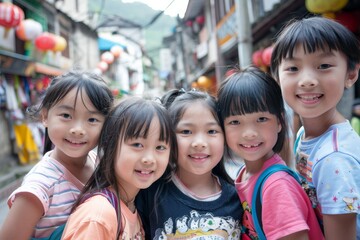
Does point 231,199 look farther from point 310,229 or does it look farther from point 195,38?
point 195,38

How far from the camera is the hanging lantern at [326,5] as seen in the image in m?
5.15

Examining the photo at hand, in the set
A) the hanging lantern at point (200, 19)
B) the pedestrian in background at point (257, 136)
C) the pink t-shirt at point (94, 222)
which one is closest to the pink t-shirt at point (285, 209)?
the pedestrian in background at point (257, 136)

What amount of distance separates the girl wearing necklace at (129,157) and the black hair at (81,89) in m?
0.14

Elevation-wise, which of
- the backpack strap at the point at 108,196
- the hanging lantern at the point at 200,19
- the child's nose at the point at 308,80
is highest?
the hanging lantern at the point at 200,19

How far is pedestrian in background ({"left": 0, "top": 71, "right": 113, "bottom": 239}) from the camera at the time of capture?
5.45ft

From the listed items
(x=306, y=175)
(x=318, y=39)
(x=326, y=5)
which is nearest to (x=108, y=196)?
(x=306, y=175)

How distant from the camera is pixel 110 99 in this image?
2035mm

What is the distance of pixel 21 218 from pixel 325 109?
5.41 feet

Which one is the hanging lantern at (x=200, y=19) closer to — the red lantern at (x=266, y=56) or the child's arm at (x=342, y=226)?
the red lantern at (x=266, y=56)

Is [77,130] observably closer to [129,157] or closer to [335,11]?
[129,157]

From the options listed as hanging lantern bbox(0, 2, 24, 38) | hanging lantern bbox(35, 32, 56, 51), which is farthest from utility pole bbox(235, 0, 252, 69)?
hanging lantern bbox(35, 32, 56, 51)

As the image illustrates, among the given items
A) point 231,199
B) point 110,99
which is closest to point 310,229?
point 231,199

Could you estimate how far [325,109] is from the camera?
5.55 ft

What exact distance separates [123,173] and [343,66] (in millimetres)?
1276
